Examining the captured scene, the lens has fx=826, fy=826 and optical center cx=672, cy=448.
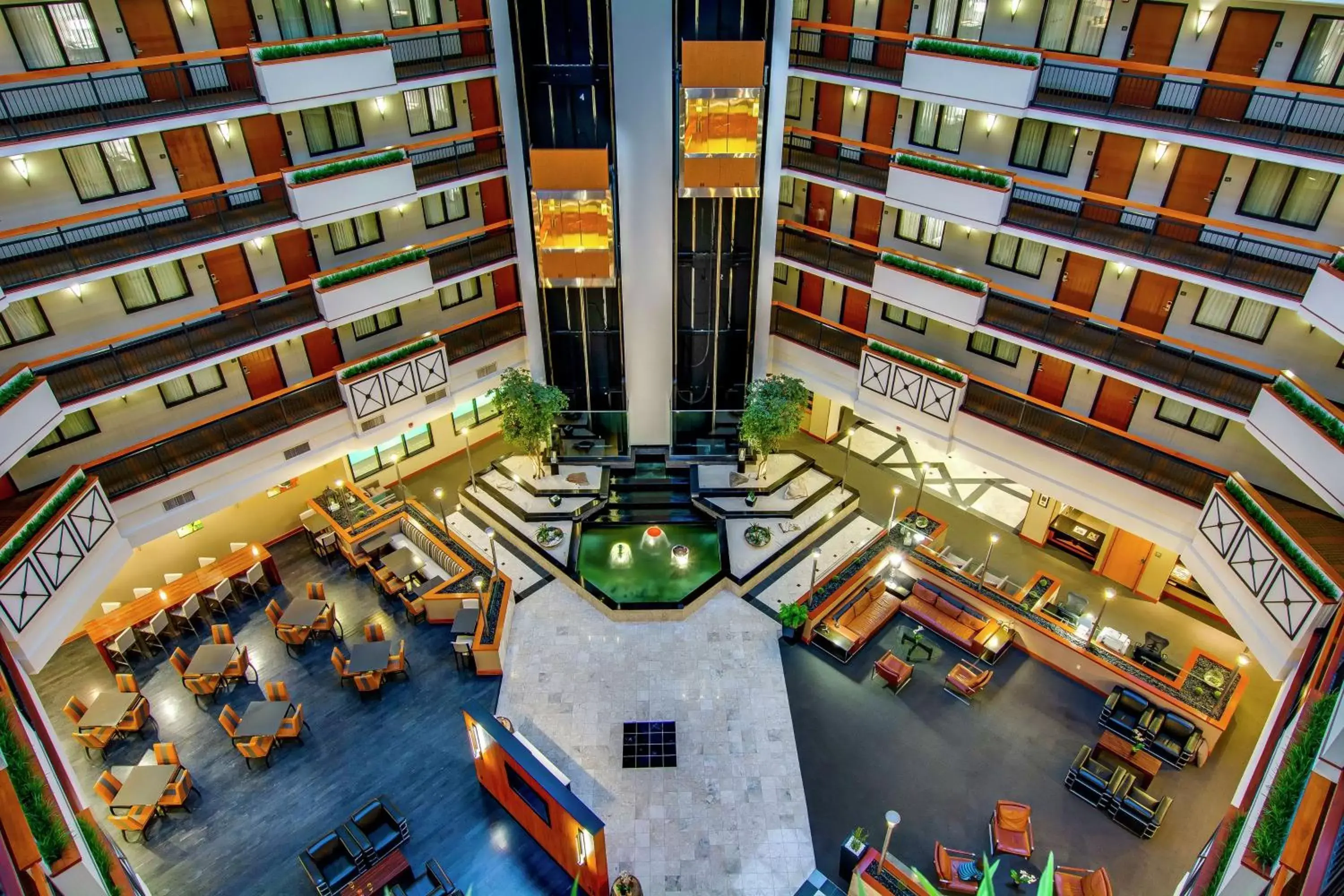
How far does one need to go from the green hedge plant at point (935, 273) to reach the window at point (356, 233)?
15.4 metres

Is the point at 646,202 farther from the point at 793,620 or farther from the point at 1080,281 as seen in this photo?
the point at 793,620

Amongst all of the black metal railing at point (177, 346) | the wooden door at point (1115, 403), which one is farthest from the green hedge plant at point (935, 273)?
the black metal railing at point (177, 346)

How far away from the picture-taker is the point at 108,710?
69.5 ft

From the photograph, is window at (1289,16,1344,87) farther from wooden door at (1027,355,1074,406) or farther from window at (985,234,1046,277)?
wooden door at (1027,355,1074,406)

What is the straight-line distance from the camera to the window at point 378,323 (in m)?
26.1

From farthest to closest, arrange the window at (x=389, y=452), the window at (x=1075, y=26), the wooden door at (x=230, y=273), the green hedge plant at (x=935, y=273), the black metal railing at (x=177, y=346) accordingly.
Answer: the window at (x=389, y=452) < the green hedge plant at (x=935, y=273) < the wooden door at (x=230, y=273) < the black metal railing at (x=177, y=346) < the window at (x=1075, y=26)

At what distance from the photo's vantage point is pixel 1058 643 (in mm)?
23453

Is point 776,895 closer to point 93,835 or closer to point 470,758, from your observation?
point 470,758

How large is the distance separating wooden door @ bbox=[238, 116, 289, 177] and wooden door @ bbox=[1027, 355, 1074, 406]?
22286 mm

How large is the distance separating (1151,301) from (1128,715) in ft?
36.2

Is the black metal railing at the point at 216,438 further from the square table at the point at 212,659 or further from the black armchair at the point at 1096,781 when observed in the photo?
the black armchair at the point at 1096,781

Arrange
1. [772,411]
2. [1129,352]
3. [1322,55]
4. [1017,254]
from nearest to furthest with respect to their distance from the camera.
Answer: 1. [1322,55]
2. [1129,352]
3. [1017,254]
4. [772,411]

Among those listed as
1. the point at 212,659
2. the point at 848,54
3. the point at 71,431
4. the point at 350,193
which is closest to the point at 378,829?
the point at 212,659

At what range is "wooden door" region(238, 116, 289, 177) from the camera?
2203cm
